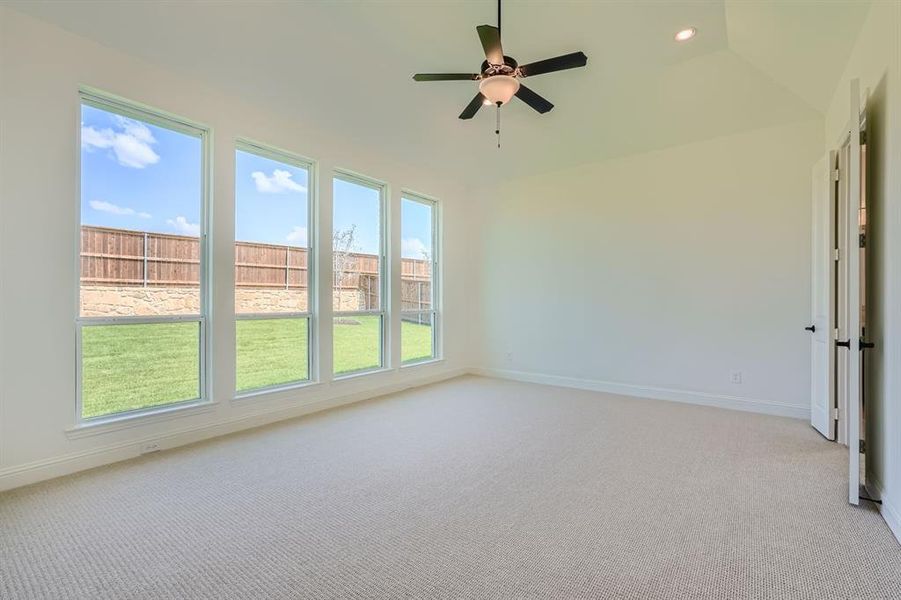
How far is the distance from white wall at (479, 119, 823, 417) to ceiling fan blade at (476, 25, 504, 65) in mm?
3385

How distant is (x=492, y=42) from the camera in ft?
7.93

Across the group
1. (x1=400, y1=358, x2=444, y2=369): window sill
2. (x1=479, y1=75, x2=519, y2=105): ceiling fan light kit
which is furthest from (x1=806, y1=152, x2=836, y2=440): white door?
(x1=400, y1=358, x2=444, y2=369): window sill

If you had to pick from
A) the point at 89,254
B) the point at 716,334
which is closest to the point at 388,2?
the point at 89,254

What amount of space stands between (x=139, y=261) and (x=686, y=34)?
192 inches

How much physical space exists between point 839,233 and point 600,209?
101 inches

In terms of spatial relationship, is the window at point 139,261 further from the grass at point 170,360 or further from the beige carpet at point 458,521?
the beige carpet at point 458,521

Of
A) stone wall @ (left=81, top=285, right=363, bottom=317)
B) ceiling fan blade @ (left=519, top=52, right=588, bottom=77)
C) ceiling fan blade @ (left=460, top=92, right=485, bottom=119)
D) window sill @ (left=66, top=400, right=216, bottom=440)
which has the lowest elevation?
window sill @ (left=66, top=400, right=216, bottom=440)

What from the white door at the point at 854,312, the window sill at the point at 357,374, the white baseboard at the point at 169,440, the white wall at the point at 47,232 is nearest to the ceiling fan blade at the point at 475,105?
the white door at the point at 854,312

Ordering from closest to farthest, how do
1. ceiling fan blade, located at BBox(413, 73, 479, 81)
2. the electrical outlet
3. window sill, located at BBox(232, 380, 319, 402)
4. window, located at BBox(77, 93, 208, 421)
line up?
ceiling fan blade, located at BBox(413, 73, 479, 81)
window, located at BBox(77, 93, 208, 421)
the electrical outlet
window sill, located at BBox(232, 380, 319, 402)

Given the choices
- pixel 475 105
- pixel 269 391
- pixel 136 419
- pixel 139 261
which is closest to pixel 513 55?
pixel 475 105

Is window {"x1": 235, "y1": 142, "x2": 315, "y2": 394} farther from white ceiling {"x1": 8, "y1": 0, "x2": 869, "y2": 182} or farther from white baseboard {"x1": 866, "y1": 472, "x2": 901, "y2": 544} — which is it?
white baseboard {"x1": 866, "y1": 472, "x2": 901, "y2": 544}

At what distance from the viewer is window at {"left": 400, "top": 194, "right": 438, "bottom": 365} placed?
578 centimetres

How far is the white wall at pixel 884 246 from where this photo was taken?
2154 millimetres

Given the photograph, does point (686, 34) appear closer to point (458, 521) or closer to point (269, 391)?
point (458, 521)
